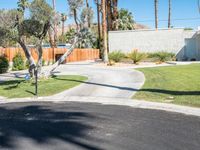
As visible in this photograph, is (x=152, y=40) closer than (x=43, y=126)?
No

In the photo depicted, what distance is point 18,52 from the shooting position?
32.2 metres

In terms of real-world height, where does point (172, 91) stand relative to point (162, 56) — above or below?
below

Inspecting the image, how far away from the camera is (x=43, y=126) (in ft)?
30.0

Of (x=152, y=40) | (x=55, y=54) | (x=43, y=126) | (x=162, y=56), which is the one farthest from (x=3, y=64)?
(x=43, y=126)

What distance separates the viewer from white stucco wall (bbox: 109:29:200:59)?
37.7 m

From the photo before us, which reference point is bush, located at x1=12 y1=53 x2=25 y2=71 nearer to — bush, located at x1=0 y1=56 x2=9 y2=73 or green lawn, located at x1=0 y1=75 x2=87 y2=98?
bush, located at x1=0 y1=56 x2=9 y2=73

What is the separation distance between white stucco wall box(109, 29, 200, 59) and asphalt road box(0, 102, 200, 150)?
27.2 metres

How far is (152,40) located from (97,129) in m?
31.0

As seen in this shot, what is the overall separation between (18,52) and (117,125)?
24.7 metres

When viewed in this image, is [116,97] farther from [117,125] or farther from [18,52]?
[18,52]

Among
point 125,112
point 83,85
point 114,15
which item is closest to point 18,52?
point 83,85

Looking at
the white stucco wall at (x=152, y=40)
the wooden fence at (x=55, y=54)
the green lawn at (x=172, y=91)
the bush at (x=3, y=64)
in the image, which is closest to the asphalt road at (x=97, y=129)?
the green lawn at (x=172, y=91)

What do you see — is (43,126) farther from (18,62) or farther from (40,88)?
(18,62)

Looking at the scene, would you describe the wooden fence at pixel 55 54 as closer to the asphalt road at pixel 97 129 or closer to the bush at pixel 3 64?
the bush at pixel 3 64
